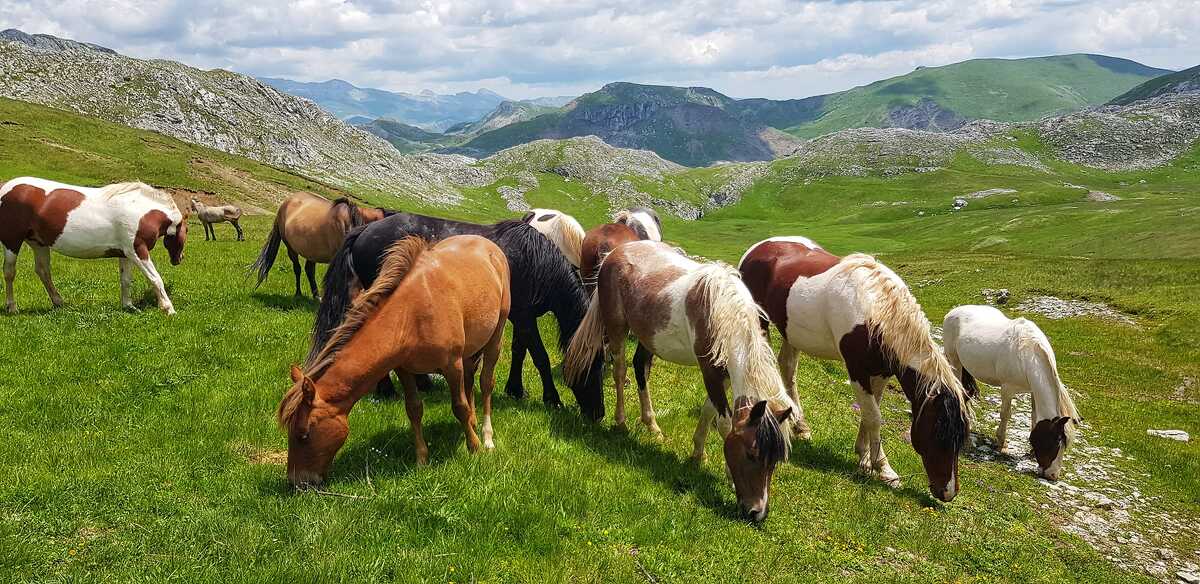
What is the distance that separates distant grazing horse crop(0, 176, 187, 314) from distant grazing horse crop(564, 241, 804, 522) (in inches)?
376

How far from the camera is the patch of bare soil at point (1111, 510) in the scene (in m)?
8.52

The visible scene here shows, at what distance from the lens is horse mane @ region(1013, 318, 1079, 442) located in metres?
11.0

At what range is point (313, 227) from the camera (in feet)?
51.2

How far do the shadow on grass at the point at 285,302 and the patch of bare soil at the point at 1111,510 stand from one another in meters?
15.8

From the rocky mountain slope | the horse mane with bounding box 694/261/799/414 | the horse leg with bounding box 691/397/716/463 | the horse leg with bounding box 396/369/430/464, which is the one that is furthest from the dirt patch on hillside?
the rocky mountain slope

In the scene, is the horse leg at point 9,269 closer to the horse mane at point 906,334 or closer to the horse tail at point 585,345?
the horse tail at point 585,345

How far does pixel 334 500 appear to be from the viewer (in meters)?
6.14

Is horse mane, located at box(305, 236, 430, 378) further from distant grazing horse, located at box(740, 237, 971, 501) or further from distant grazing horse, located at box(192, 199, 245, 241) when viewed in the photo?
distant grazing horse, located at box(192, 199, 245, 241)

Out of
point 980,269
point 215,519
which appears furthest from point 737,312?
point 980,269

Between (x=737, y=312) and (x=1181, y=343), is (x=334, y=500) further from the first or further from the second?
(x=1181, y=343)

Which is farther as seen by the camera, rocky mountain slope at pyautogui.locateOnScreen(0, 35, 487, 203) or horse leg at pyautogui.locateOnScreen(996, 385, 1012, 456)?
rocky mountain slope at pyautogui.locateOnScreen(0, 35, 487, 203)

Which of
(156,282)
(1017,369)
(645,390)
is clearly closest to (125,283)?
(156,282)

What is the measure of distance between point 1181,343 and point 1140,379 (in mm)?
5144

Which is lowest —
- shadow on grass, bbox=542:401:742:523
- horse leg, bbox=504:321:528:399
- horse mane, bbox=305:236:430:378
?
shadow on grass, bbox=542:401:742:523
